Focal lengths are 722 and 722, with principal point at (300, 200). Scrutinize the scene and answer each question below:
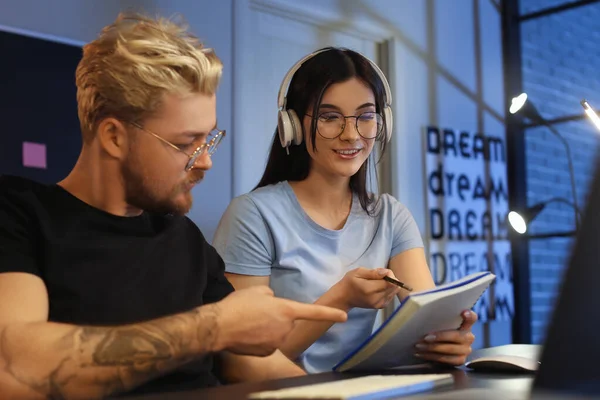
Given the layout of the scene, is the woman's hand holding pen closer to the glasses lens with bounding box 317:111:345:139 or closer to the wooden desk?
the wooden desk

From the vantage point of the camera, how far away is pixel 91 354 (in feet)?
3.09

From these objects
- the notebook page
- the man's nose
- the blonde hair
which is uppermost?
the blonde hair

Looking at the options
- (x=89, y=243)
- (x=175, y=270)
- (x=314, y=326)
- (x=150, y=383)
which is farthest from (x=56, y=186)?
(x=314, y=326)

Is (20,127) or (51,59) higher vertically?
(51,59)

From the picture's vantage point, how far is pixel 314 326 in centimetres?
151

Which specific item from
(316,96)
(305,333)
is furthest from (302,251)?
(316,96)

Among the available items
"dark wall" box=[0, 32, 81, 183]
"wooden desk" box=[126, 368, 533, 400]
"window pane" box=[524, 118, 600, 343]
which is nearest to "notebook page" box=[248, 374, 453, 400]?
"wooden desk" box=[126, 368, 533, 400]

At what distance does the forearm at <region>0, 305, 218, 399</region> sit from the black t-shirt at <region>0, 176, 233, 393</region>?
0.44 feet

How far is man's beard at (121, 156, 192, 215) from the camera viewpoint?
3.97 ft

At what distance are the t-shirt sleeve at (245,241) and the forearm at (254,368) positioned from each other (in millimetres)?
422

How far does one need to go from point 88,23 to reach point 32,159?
572mm

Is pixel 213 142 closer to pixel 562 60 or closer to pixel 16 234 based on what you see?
pixel 16 234

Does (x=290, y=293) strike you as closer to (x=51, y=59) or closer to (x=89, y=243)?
(x=89, y=243)

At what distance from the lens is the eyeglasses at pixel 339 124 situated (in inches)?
69.7
